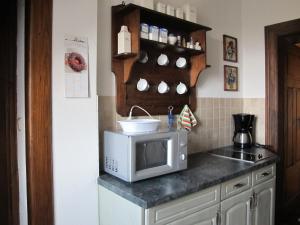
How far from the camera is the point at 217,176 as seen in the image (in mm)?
1578

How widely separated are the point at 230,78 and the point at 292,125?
37.6 inches

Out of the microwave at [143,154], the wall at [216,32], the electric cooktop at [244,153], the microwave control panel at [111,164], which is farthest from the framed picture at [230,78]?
the microwave control panel at [111,164]

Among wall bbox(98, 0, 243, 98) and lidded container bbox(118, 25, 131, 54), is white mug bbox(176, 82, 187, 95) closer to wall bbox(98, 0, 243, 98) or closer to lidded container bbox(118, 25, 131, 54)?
wall bbox(98, 0, 243, 98)

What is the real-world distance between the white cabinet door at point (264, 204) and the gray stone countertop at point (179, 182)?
0.19 metres

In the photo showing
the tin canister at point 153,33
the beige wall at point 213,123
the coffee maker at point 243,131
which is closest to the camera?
the tin canister at point 153,33

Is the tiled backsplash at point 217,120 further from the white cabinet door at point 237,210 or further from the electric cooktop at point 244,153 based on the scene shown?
the white cabinet door at point 237,210

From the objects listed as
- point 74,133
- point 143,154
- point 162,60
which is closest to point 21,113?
point 74,133

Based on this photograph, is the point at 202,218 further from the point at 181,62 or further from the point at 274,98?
the point at 274,98

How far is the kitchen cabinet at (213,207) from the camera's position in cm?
130

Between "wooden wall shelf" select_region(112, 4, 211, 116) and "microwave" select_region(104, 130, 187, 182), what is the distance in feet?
1.14

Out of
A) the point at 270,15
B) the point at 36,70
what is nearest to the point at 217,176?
the point at 36,70

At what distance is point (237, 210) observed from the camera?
173 cm

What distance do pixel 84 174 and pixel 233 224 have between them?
1.05 m

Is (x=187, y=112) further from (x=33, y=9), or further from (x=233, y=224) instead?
(x=33, y=9)
